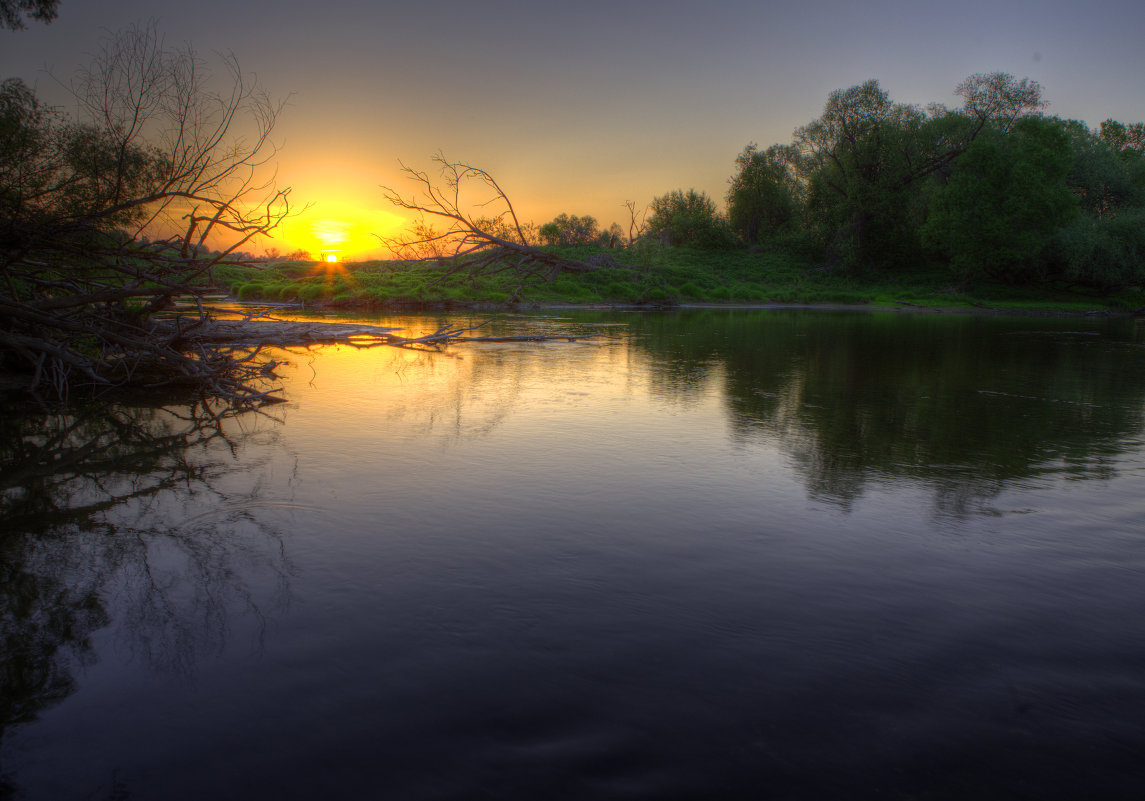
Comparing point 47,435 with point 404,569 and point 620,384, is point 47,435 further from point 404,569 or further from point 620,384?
point 620,384

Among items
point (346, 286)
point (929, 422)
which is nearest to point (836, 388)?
point (929, 422)

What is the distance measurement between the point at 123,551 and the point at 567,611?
265cm

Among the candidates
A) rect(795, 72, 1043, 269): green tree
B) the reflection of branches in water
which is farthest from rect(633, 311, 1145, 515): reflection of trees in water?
rect(795, 72, 1043, 269): green tree

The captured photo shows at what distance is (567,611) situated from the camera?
132 inches

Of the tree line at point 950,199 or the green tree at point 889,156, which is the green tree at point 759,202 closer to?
the tree line at point 950,199

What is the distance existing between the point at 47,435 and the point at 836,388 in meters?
9.35

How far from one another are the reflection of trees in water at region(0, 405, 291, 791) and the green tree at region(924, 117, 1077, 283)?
4215 centimetres

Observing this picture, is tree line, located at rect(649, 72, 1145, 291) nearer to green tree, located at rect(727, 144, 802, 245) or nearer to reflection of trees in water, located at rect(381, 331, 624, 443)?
green tree, located at rect(727, 144, 802, 245)

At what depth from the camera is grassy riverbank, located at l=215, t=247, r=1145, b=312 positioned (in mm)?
28094

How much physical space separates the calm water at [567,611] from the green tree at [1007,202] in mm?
36946

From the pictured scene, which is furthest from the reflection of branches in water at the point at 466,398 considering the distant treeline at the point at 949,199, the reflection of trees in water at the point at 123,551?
the distant treeline at the point at 949,199

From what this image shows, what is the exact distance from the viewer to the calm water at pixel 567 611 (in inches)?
93.4

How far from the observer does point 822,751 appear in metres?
2.42

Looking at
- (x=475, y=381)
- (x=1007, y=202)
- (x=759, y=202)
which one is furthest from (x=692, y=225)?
(x=475, y=381)
